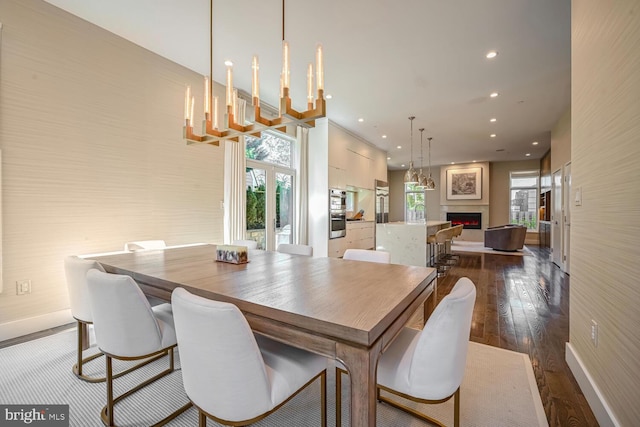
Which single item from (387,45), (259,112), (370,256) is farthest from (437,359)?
(387,45)

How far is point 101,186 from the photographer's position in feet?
10.1

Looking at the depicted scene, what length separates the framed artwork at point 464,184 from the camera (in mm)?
10336

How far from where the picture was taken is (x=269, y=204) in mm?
5305

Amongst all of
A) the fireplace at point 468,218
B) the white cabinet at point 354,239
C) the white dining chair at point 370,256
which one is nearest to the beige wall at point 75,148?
the white dining chair at point 370,256

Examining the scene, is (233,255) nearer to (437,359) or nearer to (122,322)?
(122,322)

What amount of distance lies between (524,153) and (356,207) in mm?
6041

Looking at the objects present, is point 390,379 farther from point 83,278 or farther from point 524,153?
point 524,153

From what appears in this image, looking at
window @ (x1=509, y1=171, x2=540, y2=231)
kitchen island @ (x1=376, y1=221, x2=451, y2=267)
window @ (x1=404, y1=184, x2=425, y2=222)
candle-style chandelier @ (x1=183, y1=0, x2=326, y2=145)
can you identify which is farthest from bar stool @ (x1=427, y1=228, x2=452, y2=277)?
window @ (x1=509, y1=171, x2=540, y2=231)

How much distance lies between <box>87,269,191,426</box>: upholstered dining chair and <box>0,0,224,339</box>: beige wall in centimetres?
196

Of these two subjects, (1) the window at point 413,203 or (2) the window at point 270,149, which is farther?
(1) the window at point 413,203

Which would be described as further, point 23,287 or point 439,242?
point 439,242

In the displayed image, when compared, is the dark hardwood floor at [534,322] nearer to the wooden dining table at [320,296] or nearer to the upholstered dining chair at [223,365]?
the wooden dining table at [320,296]

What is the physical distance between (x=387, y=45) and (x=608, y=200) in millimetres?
2719

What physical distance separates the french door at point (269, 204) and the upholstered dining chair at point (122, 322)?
3.44 m
